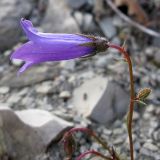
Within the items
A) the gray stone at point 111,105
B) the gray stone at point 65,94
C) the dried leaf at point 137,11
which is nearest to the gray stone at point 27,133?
the gray stone at point 111,105

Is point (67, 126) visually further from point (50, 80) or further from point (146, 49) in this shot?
point (146, 49)

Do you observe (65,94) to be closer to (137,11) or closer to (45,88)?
(45,88)

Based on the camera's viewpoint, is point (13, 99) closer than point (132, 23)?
Yes

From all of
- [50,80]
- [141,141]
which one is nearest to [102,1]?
[50,80]

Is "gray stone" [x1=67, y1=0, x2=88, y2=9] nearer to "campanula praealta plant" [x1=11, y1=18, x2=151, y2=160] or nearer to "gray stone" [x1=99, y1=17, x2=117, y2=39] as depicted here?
"gray stone" [x1=99, y1=17, x2=117, y2=39]

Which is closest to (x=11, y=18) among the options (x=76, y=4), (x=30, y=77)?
(x=76, y=4)

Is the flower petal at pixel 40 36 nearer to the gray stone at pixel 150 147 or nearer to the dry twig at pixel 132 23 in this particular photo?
the gray stone at pixel 150 147

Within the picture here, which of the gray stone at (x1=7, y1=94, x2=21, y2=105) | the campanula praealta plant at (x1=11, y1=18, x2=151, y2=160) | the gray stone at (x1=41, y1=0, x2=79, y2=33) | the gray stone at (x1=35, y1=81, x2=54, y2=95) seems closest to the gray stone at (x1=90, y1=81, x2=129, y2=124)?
the gray stone at (x1=35, y1=81, x2=54, y2=95)
